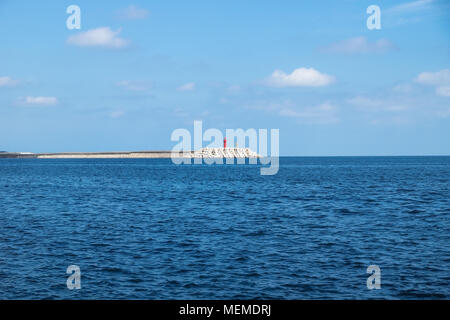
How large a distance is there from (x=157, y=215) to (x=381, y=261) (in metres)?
21.3

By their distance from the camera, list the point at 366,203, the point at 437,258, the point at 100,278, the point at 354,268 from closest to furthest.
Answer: the point at 100,278 → the point at 354,268 → the point at 437,258 → the point at 366,203

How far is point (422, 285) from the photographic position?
17.5 meters

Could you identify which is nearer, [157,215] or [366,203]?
[157,215]

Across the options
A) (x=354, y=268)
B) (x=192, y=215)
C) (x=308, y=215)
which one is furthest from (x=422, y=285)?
(x=192, y=215)

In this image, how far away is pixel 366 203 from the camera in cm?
4538

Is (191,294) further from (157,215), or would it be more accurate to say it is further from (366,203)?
(366,203)

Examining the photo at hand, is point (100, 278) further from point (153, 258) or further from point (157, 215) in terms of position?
point (157, 215)

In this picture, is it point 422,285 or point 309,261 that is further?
point 309,261
